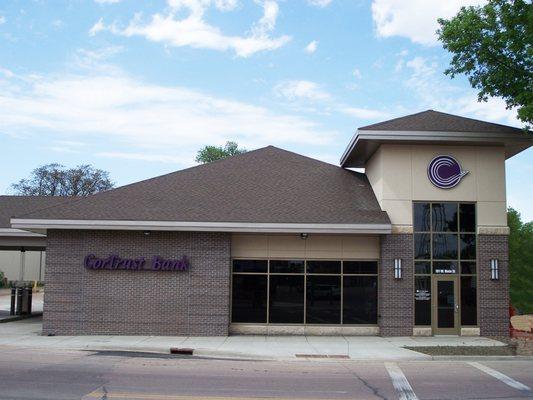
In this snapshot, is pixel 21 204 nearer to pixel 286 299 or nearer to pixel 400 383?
pixel 286 299

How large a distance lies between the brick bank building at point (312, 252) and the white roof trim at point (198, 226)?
41 mm

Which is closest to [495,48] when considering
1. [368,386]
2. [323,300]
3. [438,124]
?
[438,124]

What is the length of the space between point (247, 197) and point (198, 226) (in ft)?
9.74

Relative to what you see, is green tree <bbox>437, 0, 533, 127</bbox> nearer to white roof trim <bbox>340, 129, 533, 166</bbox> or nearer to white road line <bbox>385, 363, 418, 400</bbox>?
white roof trim <bbox>340, 129, 533, 166</bbox>

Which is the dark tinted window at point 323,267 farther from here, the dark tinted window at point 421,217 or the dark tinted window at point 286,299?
the dark tinted window at point 421,217

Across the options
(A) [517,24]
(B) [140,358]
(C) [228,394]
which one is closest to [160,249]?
(B) [140,358]

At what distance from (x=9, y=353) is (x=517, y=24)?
18.6m

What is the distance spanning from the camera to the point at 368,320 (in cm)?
2211

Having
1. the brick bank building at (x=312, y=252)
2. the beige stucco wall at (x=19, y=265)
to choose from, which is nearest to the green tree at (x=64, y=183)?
the beige stucco wall at (x=19, y=265)

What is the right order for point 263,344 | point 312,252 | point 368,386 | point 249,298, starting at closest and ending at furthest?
1. point 368,386
2. point 263,344
3. point 249,298
4. point 312,252

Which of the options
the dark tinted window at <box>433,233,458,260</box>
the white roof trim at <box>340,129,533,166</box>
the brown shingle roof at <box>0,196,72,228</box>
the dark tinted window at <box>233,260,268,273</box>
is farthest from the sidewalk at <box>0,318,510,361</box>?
the brown shingle roof at <box>0,196,72,228</box>

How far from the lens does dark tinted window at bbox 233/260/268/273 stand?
2223cm

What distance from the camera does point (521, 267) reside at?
108 ft

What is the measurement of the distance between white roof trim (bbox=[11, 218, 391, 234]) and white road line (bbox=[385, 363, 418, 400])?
6.16 m
